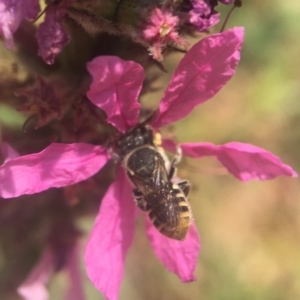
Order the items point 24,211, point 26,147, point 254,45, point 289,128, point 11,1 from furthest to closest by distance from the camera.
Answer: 1. point 289,128
2. point 254,45
3. point 24,211
4. point 26,147
5. point 11,1

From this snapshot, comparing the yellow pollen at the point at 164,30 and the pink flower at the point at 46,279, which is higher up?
the yellow pollen at the point at 164,30

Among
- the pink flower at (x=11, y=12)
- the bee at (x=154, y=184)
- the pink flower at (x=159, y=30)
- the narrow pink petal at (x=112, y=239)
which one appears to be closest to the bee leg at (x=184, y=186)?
the bee at (x=154, y=184)

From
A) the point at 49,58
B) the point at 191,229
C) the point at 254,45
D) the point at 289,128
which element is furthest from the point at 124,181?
the point at 289,128

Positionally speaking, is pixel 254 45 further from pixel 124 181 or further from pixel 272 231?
pixel 124 181

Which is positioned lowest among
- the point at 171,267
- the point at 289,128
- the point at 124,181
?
the point at 289,128

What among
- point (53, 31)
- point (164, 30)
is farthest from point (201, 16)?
point (53, 31)

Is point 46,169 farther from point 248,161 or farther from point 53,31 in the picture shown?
point 248,161

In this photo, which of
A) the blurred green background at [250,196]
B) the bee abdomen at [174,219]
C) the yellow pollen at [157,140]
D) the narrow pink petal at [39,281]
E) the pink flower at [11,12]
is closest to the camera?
the pink flower at [11,12]

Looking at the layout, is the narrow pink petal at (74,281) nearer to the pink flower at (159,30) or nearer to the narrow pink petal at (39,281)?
the narrow pink petal at (39,281)
